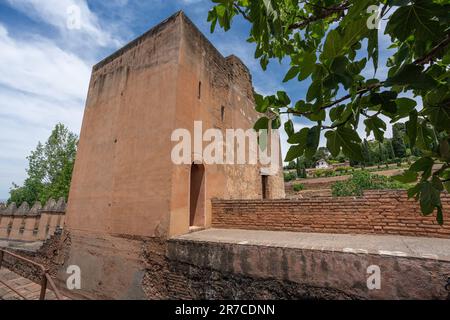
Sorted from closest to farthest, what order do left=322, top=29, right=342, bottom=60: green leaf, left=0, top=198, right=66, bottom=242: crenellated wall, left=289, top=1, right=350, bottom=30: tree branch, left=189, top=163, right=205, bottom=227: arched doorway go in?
1. left=322, top=29, right=342, bottom=60: green leaf
2. left=289, top=1, right=350, bottom=30: tree branch
3. left=189, top=163, right=205, bottom=227: arched doorway
4. left=0, top=198, right=66, bottom=242: crenellated wall

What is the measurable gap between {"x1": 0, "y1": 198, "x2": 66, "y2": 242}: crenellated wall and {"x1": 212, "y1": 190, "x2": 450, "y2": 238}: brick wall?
985cm

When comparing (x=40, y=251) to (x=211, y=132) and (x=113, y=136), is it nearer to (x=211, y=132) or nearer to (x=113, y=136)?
(x=113, y=136)

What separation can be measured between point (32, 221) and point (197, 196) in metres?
11.4

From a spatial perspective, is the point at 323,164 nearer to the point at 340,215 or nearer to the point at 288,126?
the point at 340,215

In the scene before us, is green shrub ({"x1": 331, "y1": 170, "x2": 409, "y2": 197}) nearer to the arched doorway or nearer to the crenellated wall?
the arched doorway

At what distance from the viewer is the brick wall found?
4.62 metres

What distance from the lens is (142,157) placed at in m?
6.71

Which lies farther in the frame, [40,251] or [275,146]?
[275,146]

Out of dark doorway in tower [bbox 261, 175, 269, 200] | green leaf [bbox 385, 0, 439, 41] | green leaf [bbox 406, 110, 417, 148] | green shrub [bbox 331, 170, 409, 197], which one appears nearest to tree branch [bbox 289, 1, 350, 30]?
green leaf [bbox 385, 0, 439, 41]

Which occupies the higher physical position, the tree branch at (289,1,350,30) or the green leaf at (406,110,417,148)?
the tree branch at (289,1,350,30)

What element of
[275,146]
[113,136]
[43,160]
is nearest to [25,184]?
[43,160]

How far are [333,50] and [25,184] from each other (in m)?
36.1

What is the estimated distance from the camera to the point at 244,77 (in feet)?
36.7
